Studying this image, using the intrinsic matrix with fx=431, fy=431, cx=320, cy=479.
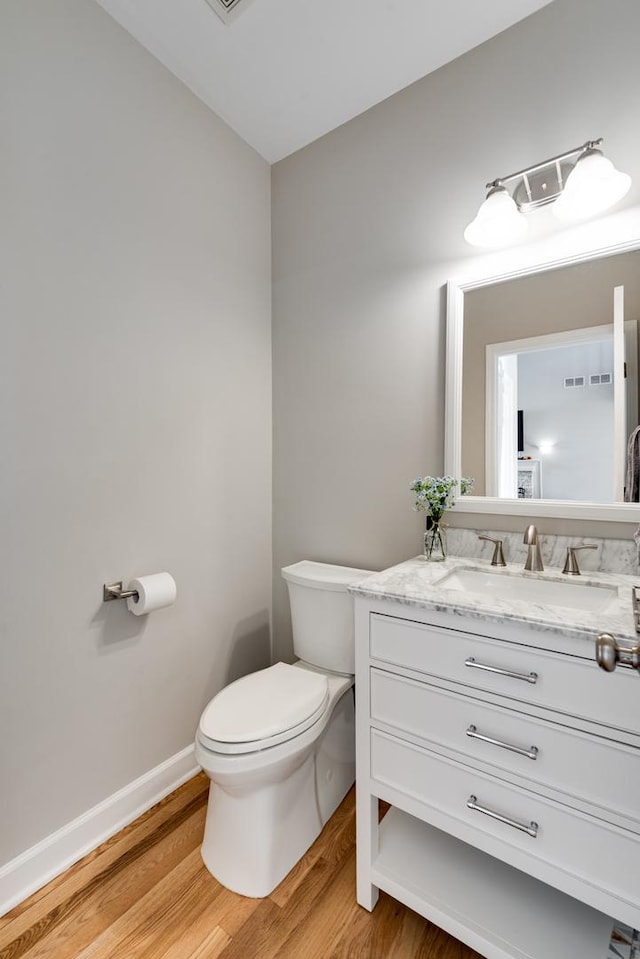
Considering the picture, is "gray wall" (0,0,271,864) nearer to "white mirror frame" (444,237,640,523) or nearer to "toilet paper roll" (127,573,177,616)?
"toilet paper roll" (127,573,177,616)

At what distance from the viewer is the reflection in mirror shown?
1.26 meters

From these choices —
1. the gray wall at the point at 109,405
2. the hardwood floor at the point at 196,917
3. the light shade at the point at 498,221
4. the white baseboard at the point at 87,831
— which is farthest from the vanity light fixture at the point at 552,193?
the white baseboard at the point at 87,831

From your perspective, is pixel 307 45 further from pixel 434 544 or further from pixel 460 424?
pixel 434 544

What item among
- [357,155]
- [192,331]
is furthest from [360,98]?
[192,331]

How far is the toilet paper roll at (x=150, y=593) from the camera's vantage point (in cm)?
140

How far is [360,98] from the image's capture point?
67.4 inches

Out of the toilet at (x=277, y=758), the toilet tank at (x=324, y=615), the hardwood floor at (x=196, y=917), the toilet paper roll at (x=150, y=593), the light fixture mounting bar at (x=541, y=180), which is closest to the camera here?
the hardwood floor at (x=196, y=917)

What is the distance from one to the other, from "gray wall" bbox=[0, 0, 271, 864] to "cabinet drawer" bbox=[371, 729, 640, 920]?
2.93 feet

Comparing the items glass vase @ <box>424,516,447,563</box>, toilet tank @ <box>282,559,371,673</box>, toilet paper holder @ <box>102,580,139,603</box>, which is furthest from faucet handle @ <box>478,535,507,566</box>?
toilet paper holder @ <box>102,580,139,603</box>

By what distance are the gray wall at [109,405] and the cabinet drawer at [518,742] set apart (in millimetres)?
A: 895

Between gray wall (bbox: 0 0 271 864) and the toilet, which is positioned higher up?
gray wall (bbox: 0 0 271 864)

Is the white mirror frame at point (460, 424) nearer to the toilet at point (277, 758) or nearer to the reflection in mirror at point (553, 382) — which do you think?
the reflection in mirror at point (553, 382)

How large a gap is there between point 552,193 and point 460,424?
0.74 meters

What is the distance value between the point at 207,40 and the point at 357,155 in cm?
65
